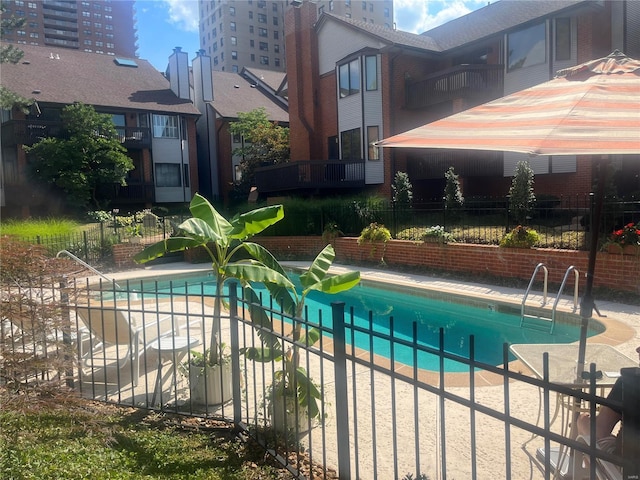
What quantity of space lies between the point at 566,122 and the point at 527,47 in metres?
20.8

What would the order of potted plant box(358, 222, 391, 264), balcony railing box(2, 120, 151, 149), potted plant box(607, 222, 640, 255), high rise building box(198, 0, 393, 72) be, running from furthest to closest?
high rise building box(198, 0, 393, 72)
balcony railing box(2, 120, 151, 149)
potted plant box(358, 222, 391, 264)
potted plant box(607, 222, 640, 255)

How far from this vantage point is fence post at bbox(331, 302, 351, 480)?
3359 millimetres

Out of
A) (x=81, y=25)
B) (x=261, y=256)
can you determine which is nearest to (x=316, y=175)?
(x=261, y=256)

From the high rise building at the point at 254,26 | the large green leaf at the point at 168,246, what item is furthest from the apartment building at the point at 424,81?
the high rise building at the point at 254,26

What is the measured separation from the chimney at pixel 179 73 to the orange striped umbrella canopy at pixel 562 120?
35516 mm

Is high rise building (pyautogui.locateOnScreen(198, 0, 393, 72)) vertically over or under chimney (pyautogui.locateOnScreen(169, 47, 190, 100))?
over

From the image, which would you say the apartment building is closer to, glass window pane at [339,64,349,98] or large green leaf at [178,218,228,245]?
glass window pane at [339,64,349,98]

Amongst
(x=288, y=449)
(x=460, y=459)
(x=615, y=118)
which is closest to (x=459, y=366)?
(x=460, y=459)

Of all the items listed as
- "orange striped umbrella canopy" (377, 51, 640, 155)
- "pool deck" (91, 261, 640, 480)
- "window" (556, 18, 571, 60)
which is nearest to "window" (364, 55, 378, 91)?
"window" (556, 18, 571, 60)

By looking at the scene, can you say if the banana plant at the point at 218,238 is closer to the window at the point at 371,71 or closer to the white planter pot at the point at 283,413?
the white planter pot at the point at 283,413

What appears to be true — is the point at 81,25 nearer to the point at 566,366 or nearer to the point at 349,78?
the point at 349,78

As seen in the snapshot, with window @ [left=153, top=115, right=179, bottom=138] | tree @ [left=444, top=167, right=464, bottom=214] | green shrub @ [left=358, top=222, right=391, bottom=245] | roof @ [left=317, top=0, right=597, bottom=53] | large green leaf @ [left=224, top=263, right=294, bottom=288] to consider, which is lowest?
green shrub @ [left=358, top=222, right=391, bottom=245]

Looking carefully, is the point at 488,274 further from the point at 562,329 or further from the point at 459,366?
the point at 459,366

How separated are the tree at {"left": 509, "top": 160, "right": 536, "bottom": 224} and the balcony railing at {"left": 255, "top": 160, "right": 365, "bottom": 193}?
34.8 ft
